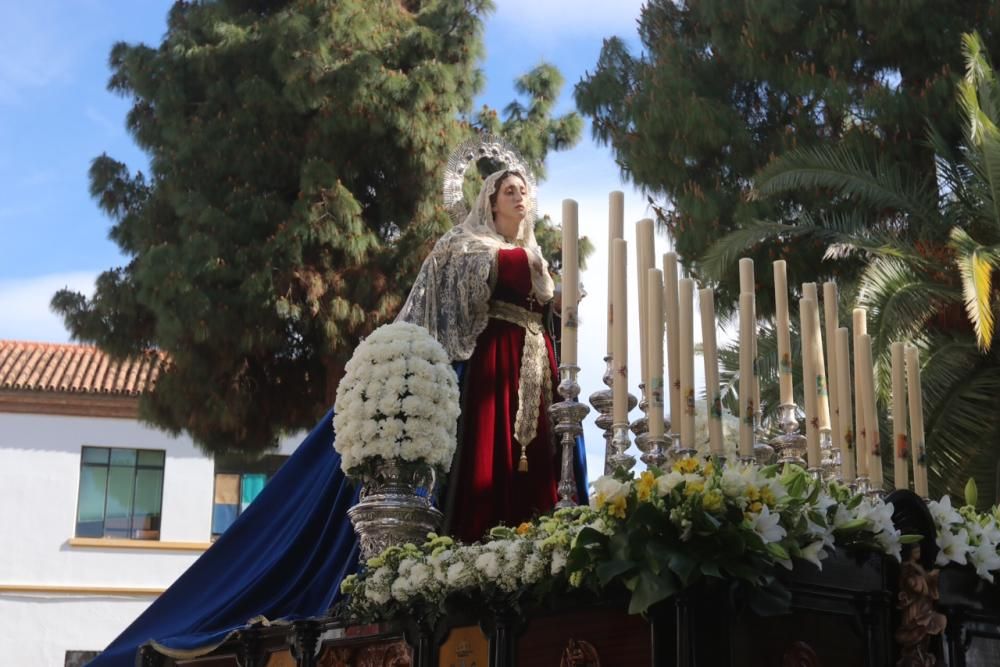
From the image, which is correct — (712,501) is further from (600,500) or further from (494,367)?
(494,367)

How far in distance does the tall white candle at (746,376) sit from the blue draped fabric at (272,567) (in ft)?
5.78

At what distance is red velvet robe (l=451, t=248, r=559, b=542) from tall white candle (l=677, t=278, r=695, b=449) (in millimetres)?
1256

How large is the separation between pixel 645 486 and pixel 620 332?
1.03m

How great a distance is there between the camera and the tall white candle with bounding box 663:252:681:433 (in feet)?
14.5

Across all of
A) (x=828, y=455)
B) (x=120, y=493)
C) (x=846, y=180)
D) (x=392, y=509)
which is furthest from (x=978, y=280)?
(x=120, y=493)

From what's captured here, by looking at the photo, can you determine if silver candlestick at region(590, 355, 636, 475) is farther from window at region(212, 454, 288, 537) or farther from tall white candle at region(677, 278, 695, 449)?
window at region(212, 454, 288, 537)

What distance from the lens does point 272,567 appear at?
5.62 m

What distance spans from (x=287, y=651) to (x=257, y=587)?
21.0 inches

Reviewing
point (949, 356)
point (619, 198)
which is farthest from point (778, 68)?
point (619, 198)

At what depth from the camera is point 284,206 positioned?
1611 cm

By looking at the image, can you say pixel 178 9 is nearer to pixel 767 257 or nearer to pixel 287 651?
pixel 767 257

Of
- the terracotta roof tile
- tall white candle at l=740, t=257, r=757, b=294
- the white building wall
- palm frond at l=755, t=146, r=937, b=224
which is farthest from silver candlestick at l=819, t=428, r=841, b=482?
the terracotta roof tile

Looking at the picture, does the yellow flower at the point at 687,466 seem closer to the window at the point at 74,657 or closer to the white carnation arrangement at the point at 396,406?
the white carnation arrangement at the point at 396,406

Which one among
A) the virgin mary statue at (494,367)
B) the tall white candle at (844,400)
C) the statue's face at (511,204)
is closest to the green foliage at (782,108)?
the statue's face at (511,204)
